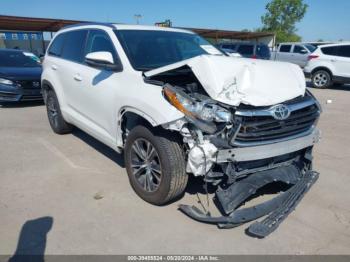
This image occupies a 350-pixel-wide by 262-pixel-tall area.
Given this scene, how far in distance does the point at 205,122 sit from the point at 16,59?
8.90 metres

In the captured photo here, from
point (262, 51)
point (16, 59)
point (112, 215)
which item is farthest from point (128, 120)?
point (262, 51)

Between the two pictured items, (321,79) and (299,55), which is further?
(299,55)

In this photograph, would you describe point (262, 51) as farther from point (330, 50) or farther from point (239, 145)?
point (239, 145)

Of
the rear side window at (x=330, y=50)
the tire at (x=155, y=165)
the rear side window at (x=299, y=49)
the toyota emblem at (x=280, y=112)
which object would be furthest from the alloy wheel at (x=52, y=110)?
the rear side window at (x=299, y=49)

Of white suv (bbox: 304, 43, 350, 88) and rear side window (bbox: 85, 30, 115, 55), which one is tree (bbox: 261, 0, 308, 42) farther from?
rear side window (bbox: 85, 30, 115, 55)

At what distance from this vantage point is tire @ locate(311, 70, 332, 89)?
43.6ft

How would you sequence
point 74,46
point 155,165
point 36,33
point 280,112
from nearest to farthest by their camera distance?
point 280,112, point 155,165, point 74,46, point 36,33

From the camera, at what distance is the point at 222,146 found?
2893 mm

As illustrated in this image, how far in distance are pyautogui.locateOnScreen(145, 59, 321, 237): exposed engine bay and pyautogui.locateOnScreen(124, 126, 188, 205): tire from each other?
0.15 meters

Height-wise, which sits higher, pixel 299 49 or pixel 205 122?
pixel 205 122

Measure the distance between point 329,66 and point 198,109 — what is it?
39.7 feet

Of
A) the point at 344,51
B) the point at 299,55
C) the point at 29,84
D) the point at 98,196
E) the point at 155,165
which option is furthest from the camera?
the point at 299,55

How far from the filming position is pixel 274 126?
3141mm

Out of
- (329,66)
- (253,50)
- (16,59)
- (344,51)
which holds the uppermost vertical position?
(344,51)
